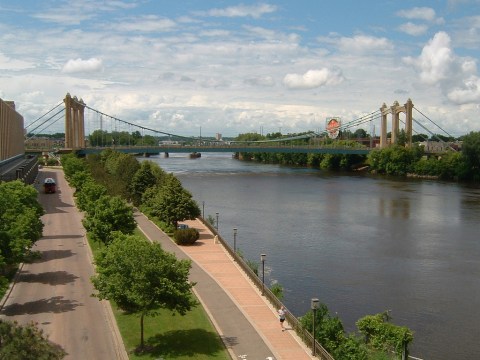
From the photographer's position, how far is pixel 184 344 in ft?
59.7

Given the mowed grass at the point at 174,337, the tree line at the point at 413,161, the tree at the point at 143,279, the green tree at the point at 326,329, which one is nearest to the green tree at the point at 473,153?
the tree line at the point at 413,161

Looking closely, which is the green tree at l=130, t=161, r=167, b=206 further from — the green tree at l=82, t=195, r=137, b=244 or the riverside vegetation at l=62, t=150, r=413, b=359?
the green tree at l=82, t=195, r=137, b=244

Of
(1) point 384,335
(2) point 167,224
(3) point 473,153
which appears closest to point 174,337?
(1) point 384,335

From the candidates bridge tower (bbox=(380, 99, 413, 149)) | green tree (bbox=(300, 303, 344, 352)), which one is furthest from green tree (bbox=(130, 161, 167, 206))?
bridge tower (bbox=(380, 99, 413, 149))

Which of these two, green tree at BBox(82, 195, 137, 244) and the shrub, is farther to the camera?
the shrub

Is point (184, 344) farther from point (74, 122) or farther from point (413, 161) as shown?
point (74, 122)

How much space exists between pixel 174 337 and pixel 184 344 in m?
0.75

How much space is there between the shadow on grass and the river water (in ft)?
21.6

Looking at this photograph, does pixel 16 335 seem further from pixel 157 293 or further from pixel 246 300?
pixel 246 300

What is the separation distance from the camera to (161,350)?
17719 millimetres

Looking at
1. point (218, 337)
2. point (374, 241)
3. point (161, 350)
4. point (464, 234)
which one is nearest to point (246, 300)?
point (218, 337)

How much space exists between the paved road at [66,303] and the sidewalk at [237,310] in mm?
3641

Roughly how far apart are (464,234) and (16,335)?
38.5 meters

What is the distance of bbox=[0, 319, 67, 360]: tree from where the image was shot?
32.7 feet
